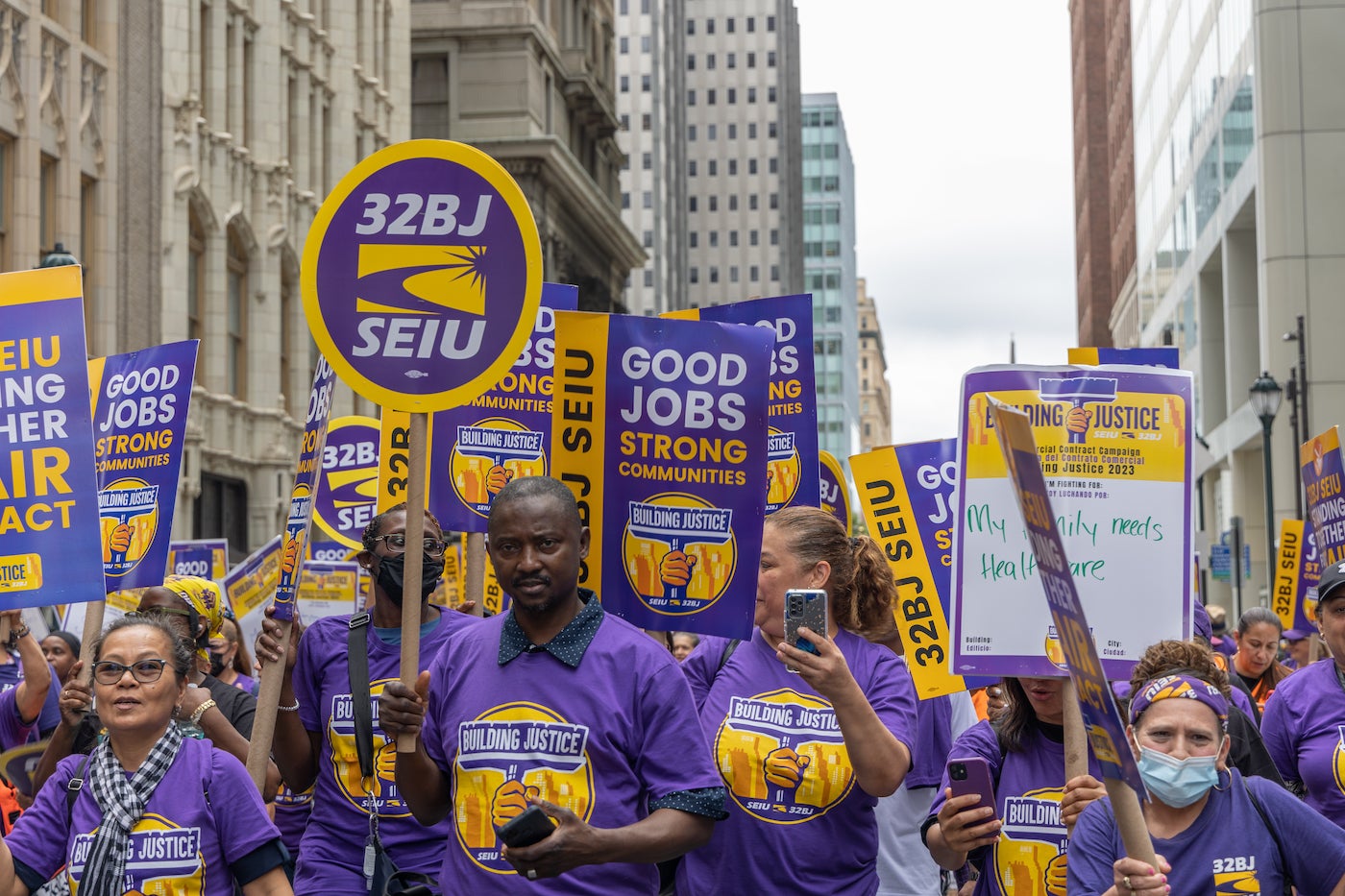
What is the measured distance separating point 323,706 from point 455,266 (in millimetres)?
1984

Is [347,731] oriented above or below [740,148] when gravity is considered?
below

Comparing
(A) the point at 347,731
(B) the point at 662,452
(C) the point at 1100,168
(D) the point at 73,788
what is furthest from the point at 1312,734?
(C) the point at 1100,168

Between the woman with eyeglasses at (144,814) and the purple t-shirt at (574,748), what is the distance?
60cm

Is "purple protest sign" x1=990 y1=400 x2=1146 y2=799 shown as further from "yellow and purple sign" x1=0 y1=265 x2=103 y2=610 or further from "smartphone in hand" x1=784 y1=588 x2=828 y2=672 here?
"yellow and purple sign" x1=0 y1=265 x2=103 y2=610

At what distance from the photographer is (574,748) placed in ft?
15.3

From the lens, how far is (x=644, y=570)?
638 cm

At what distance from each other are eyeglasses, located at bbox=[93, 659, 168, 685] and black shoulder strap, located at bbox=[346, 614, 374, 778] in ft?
4.67

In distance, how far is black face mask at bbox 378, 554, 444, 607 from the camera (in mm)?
6609

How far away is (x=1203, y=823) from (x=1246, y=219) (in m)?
44.0

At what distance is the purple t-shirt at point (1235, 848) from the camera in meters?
4.79

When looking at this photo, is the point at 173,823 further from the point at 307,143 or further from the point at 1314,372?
the point at 1314,372

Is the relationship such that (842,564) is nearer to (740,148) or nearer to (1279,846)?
(1279,846)

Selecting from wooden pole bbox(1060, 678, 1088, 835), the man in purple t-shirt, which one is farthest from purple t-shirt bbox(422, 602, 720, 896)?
wooden pole bbox(1060, 678, 1088, 835)

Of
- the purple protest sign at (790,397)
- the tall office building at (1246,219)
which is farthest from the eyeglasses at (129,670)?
the tall office building at (1246,219)
